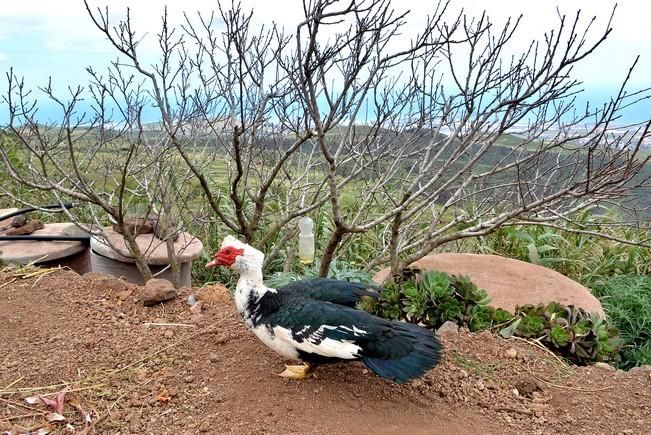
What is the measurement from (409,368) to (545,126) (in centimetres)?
241

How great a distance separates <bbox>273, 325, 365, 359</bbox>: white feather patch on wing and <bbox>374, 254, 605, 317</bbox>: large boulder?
177 cm

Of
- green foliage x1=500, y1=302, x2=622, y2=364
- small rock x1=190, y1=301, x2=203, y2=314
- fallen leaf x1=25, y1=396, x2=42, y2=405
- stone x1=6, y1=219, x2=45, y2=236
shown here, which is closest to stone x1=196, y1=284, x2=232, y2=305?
small rock x1=190, y1=301, x2=203, y2=314

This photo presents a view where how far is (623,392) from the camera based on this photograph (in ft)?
9.18

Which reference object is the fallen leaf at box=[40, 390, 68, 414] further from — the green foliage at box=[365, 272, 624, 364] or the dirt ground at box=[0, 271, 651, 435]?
the green foliage at box=[365, 272, 624, 364]

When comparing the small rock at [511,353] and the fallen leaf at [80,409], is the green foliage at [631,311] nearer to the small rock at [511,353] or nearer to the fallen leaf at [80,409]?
the small rock at [511,353]

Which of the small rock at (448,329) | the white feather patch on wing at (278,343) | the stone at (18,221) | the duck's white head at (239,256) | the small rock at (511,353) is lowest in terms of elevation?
the small rock at (511,353)

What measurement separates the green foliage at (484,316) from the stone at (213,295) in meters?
0.83

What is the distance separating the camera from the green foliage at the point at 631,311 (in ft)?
15.5

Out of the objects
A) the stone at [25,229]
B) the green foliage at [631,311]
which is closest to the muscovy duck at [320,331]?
the green foliage at [631,311]

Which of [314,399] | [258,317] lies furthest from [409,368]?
[258,317]

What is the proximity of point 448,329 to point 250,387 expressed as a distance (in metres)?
1.07

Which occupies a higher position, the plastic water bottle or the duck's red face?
the duck's red face

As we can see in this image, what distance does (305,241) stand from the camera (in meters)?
5.39

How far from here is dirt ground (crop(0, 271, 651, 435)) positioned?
242cm
